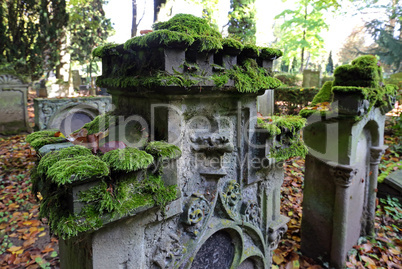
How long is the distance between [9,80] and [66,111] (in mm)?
2738

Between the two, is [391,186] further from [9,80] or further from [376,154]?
[9,80]

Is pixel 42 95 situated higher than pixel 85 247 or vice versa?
pixel 42 95

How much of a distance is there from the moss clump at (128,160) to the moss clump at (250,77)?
0.83m

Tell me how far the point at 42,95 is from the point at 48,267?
8.45 meters

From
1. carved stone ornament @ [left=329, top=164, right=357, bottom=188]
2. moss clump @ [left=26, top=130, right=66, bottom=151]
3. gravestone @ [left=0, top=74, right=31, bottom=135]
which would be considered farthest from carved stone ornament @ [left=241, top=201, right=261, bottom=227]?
gravestone @ [left=0, top=74, right=31, bottom=135]

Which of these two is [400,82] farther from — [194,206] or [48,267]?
[48,267]

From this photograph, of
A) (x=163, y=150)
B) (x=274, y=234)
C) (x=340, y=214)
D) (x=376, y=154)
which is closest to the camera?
(x=163, y=150)

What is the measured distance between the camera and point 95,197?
4.48ft

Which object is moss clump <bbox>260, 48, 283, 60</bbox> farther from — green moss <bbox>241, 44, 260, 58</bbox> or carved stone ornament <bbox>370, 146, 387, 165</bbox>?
carved stone ornament <bbox>370, 146, 387, 165</bbox>

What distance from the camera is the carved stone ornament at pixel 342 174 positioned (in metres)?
4.19

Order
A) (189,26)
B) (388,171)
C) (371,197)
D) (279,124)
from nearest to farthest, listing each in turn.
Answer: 1. (189,26)
2. (279,124)
3. (371,197)
4. (388,171)

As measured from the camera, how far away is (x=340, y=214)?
14.3 ft

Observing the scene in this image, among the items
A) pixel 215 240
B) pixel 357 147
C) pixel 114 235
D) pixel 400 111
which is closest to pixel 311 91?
pixel 400 111

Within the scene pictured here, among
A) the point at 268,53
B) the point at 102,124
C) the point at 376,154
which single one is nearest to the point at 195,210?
the point at 102,124
